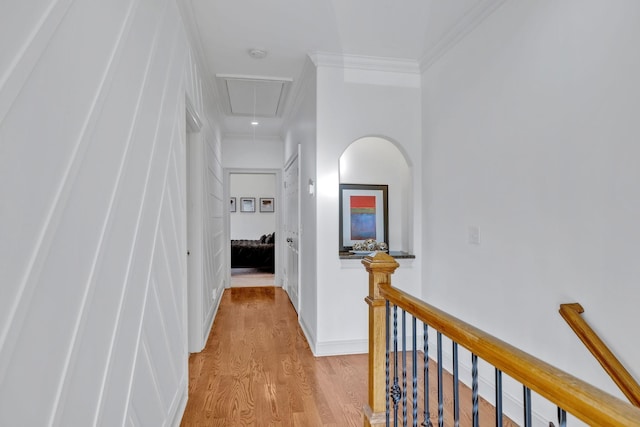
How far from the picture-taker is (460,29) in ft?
8.79

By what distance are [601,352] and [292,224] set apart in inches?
152

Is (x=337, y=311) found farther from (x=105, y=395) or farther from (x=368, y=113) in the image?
(x=105, y=395)

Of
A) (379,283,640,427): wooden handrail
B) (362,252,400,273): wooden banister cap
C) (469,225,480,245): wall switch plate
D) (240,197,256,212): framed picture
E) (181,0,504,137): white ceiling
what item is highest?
(181,0,504,137): white ceiling

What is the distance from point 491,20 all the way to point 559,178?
1200 millimetres

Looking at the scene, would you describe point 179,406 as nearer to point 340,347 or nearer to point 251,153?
point 340,347

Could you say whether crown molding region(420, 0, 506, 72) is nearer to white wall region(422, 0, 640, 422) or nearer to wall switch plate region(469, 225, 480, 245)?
white wall region(422, 0, 640, 422)

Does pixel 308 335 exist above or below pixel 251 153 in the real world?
below

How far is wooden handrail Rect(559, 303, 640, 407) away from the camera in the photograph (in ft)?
4.83

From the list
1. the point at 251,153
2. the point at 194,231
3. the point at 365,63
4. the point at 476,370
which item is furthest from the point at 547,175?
the point at 251,153

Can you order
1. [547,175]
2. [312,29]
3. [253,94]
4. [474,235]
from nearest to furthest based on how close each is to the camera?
1. [547,175]
2. [474,235]
3. [312,29]
4. [253,94]

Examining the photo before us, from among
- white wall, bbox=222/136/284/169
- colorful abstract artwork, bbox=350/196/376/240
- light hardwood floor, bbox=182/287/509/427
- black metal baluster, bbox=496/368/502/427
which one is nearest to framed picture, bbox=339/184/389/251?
colorful abstract artwork, bbox=350/196/376/240

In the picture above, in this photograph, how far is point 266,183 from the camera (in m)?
10.1

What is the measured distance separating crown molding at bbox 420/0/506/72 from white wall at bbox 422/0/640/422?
5 cm

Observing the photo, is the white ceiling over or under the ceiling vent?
under
